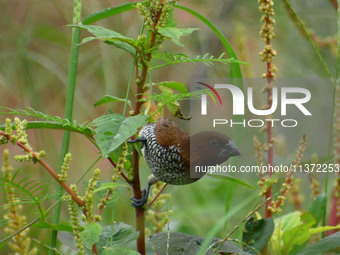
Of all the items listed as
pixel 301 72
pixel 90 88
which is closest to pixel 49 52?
pixel 90 88

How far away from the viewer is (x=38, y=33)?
237cm

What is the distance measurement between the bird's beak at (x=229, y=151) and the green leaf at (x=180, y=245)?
0.72 feet

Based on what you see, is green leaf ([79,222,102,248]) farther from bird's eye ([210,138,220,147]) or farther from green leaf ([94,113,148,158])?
bird's eye ([210,138,220,147])

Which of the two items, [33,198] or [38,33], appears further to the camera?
[38,33]

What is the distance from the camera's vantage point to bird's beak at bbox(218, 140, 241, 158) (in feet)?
3.28

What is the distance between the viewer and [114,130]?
28.7 inches

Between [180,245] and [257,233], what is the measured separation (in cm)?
13

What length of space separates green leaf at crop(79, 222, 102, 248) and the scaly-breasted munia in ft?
0.88

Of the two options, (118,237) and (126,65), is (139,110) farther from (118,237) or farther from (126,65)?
(126,65)

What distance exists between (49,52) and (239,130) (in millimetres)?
1937

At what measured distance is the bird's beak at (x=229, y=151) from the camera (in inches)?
39.3

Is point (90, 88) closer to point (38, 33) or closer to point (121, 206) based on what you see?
point (38, 33)

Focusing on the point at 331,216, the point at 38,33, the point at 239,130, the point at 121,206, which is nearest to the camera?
the point at 239,130

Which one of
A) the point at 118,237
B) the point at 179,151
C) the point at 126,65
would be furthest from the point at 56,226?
the point at 126,65
